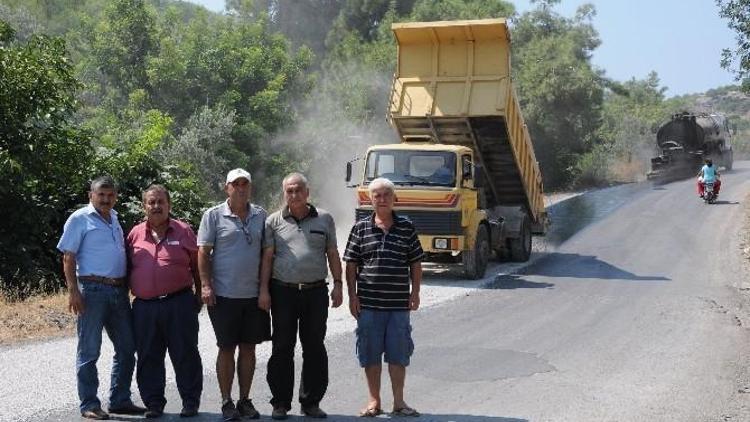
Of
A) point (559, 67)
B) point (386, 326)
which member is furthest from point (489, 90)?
point (559, 67)

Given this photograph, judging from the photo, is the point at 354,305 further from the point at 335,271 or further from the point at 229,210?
the point at 229,210

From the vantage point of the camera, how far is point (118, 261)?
6.69 m

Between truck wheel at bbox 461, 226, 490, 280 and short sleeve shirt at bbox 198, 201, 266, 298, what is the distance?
30.2 ft

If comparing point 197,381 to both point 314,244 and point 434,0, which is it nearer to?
point 314,244

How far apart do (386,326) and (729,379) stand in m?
3.63

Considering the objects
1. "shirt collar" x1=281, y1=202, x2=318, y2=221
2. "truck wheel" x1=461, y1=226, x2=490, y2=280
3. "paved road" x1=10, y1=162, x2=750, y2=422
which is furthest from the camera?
"truck wheel" x1=461, y1=226, x2=490, y2=280

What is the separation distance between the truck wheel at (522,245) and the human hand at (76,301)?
486 inches

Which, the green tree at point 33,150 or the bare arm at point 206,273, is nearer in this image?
the bare arm at point 206,273

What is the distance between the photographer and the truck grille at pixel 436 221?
14.9 metres

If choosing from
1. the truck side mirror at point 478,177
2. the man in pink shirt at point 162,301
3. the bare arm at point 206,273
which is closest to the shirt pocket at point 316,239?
the bare arm at point 206,273

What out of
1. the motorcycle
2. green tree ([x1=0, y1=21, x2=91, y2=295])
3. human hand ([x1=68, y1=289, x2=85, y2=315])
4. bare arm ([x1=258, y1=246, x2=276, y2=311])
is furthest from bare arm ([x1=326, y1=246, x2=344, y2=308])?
the motorcycle

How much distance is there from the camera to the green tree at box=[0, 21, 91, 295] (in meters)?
13.7

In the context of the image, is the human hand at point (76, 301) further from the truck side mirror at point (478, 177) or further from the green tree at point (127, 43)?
the green tree at point (127, 43)

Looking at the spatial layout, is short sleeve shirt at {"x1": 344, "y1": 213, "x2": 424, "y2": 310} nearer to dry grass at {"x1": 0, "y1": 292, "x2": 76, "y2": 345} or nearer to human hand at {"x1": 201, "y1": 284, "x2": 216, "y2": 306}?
human hand at {"x1": 201, "y1": 284, "x2": 216, "y2": 306}
